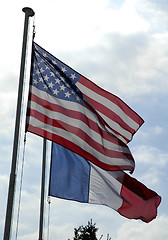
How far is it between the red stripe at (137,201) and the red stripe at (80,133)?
1.18 meters

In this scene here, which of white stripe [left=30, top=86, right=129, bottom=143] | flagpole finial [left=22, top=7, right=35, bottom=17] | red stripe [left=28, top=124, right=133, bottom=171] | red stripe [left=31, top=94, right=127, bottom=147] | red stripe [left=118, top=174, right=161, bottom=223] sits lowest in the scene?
red stripe [left=118, top=174, right=161, bottom=223]

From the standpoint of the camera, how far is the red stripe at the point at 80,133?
11.4m

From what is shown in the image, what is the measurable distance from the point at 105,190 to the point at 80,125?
2617mm

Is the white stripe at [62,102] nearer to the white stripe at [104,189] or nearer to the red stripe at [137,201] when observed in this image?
the white stripe at [104,189]

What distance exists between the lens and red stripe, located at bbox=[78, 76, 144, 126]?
43.3 ft

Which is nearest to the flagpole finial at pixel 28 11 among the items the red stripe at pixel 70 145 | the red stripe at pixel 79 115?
the red stripe at pixel 79 115

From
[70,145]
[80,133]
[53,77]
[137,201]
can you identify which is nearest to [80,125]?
[80,133]

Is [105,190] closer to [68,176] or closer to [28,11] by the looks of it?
[68,176]

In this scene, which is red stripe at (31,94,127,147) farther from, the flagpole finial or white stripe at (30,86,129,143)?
the flagpole finial

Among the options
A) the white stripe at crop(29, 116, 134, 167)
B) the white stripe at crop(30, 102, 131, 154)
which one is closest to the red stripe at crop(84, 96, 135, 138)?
the white stripe at crop(30, 102, 131, 154)

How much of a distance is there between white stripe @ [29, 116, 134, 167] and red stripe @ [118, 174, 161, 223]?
1.09 m

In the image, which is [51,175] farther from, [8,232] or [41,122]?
[8,232]

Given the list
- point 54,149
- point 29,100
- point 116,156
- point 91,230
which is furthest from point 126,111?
point 91,230

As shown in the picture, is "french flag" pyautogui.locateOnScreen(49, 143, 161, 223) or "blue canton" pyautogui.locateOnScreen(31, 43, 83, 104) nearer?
"blue canton" pyautogui.locateOnScreen(31, 43, 83, 104)
